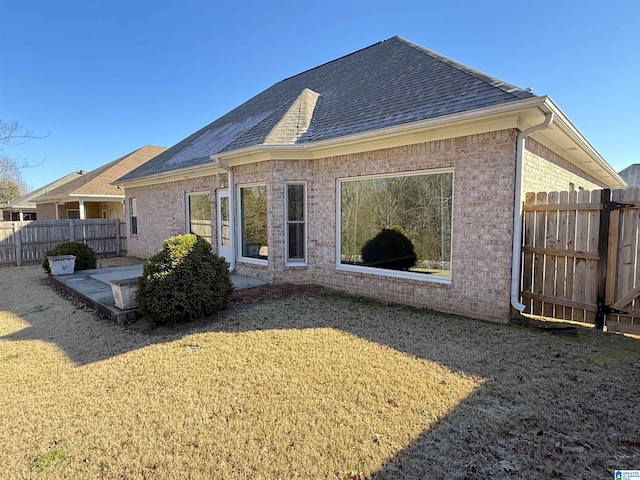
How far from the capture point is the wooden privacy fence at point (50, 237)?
14.1m

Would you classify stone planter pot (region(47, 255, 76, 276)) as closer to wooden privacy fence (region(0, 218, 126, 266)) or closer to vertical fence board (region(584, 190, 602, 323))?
wooden privacy fence (region(0, 218, 126, 266))

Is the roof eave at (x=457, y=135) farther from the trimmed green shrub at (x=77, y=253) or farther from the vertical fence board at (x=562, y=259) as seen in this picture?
the trimmed green shrub at (x=77, y=253)

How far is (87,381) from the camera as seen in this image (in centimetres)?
387

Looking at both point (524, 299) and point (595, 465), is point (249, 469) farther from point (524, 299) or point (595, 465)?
point (524, 299)

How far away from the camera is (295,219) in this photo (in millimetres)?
8422

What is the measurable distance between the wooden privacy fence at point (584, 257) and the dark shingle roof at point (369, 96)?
1.99 m

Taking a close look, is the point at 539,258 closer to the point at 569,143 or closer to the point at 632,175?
the point at 569,143

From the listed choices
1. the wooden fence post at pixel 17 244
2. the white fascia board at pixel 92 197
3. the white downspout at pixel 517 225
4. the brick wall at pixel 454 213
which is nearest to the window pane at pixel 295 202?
the brick wall at pixel 454 213

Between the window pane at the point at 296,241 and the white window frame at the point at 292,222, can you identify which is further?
the window pane at the point at 296,241

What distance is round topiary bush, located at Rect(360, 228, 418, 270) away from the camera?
691 centimetres

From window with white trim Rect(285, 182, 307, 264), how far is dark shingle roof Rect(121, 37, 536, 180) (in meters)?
1.13

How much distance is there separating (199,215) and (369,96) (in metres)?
6.56

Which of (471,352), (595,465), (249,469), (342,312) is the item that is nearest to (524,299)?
(471,352)

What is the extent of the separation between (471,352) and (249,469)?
3222 millimetres
